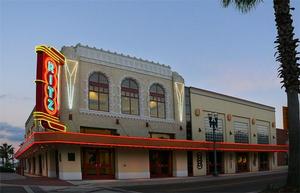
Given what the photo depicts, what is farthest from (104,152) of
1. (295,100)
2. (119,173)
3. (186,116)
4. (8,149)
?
(8,149)

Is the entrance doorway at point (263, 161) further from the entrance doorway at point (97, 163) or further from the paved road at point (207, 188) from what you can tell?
the paved road at point (207, 188)

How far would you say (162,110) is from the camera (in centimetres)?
4400

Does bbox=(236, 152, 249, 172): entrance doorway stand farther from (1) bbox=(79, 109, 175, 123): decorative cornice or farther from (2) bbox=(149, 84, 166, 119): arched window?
(2) bbox=(149, 84, 166, 119): arched window

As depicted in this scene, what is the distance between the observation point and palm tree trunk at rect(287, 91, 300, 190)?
1842 cm

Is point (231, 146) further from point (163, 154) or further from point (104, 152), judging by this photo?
point (104, 152)

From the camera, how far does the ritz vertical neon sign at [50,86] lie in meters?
32.5

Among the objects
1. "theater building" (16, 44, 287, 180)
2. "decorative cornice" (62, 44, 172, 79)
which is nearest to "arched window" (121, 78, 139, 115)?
"theater building" (16, 44, 287, 180)

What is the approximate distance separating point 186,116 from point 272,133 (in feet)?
71.7

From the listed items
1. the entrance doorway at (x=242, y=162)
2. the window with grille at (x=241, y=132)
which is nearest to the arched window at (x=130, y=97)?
the window with grille at (x=241, y=132)

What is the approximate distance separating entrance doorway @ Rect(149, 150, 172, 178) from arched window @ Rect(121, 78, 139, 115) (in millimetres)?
4487

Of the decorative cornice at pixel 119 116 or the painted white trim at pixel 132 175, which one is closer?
the decorative cornice at pixel 119 116

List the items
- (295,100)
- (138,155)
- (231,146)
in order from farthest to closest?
(231,146), (138,155), (295,100)

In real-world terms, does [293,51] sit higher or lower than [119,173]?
higher

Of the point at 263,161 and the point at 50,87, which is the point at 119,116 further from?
the point at 263,161
